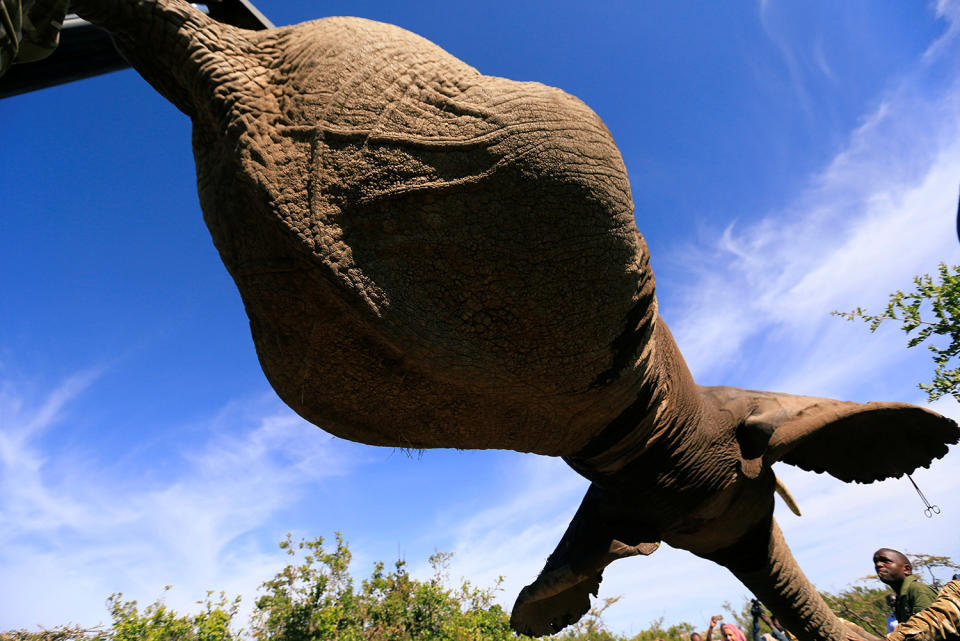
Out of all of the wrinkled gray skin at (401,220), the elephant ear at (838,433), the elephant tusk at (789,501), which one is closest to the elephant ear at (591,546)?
the elephant ear at (838,433)

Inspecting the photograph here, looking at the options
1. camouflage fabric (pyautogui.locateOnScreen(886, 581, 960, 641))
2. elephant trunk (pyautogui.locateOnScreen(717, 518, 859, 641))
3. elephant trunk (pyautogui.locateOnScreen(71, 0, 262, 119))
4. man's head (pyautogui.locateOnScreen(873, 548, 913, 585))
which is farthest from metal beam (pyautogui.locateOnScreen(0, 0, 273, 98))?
man's head (pyautogui.locateOnScreen(873, 548, 913, 585))

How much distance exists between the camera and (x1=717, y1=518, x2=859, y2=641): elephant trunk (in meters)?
3.88

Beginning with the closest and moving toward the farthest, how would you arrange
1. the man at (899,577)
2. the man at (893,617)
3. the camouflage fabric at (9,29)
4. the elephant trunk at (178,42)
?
the camouflage fabric at (9,29), the elephant trunk at (178,42), the man at (899,577), the man at (893,617)

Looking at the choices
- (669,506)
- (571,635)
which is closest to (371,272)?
(669,506)

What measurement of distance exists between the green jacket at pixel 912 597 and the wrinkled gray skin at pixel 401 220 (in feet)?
13.7

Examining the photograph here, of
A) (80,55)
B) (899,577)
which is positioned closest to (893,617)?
(899,577)

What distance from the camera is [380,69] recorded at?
1.49 metres

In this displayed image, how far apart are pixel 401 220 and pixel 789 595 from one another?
4.21m

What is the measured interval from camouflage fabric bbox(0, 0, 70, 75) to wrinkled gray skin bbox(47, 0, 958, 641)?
0.31 metres

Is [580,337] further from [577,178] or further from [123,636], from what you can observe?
[123,636]

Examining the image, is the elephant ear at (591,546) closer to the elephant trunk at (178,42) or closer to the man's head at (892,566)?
the elephant trunk at (178,42)

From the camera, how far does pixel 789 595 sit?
156 inches

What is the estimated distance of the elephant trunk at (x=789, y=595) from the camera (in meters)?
3.88

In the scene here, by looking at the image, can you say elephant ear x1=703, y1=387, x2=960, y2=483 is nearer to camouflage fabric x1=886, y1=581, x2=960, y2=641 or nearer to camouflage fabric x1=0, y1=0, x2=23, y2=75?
camouflage fabric x1=886, y1=581, x2=960, y2=641
